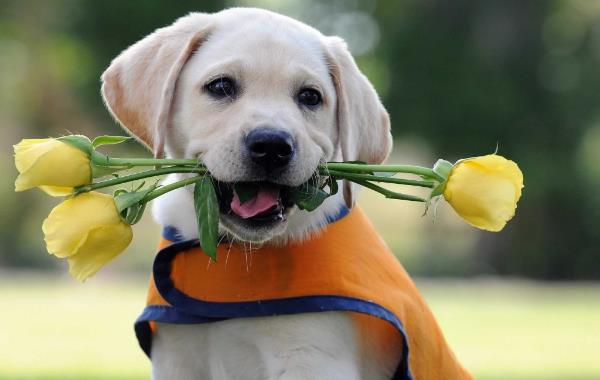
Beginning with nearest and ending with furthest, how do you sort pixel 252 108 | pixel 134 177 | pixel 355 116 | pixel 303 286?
pixel 134 177, pixel 252 108, pixel 303 286, pixel 355 116

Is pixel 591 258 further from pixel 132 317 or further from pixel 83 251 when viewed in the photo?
pixel 83 251

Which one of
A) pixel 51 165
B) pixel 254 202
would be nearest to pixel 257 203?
pixel 254 202

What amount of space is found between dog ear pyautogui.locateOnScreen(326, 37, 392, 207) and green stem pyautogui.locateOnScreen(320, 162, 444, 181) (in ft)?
1.21

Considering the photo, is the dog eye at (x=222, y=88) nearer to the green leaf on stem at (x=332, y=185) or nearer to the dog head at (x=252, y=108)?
the dog head at (x=252, y=108)

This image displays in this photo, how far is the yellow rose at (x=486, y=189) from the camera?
153 inches

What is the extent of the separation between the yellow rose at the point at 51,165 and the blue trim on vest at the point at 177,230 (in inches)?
34.9

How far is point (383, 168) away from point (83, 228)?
1.08 m

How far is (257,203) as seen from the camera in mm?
4141

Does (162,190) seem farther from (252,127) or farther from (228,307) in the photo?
(228,307)

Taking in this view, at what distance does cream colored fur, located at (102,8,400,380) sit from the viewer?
4.20 m

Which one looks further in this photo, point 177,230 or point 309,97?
point 177,230

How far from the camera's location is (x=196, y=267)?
4.52 meters

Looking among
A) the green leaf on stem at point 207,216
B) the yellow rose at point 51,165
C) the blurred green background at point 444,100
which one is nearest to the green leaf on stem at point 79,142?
the yellow rose at point 51,165

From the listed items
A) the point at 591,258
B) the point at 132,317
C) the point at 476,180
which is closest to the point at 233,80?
the point at 476,180
